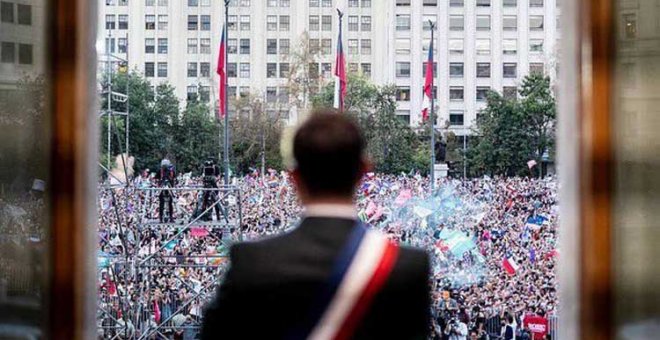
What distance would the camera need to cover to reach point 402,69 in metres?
49.2

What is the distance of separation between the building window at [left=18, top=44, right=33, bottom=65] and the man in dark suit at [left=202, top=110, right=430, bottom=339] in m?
0.75

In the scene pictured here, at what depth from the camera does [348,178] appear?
3.67 feet

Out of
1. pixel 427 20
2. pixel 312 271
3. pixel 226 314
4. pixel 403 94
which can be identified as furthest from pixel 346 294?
pixel 427 20

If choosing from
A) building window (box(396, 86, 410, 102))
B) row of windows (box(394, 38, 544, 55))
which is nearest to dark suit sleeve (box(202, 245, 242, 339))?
building window (box(396, 86, 410, 102))

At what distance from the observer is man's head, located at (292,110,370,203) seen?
109 centimetres

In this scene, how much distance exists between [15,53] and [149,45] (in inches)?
1958

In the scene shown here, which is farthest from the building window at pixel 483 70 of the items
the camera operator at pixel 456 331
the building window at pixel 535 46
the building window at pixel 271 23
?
the camera operator at pixel 456 331

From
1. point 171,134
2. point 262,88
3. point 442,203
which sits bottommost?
point 442,203

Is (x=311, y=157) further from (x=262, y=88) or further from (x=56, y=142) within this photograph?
(x=262, y=88)

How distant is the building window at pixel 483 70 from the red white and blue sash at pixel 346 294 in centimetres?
4901

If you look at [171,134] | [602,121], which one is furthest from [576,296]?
[171,134]

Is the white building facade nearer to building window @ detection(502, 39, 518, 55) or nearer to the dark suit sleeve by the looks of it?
building window @ detection(502, 39, 518, 55)

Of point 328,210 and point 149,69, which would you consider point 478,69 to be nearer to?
point 149,69

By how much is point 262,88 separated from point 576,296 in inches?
1848
